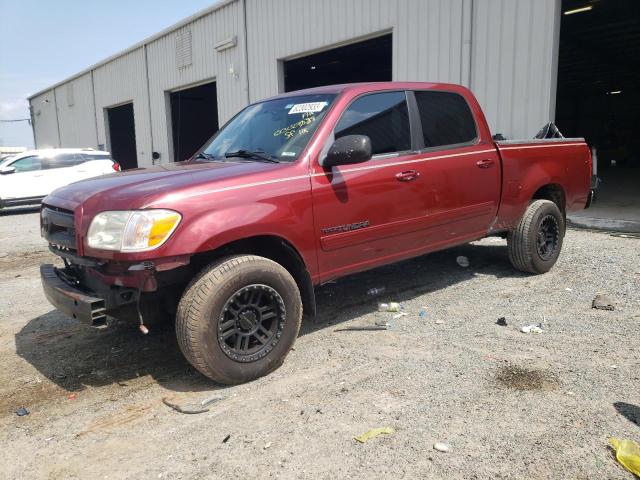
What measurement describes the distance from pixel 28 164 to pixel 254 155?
12.6 meters

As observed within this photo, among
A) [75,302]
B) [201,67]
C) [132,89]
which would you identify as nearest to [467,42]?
[75,302]

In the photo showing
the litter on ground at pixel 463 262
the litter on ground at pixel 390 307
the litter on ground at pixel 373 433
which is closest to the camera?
the litter on ground at pixel 373 433

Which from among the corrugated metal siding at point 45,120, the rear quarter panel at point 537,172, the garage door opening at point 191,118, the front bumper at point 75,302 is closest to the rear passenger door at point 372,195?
the rear quarter panel at point 537,172

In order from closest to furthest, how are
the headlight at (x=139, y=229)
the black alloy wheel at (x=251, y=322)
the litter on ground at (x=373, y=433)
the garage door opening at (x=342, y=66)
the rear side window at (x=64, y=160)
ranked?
the litter on ground at (x=373, y=433)
the headlight at (x=139, y=229)
the black alloy wheel at (x=251, y=322)
the rear side window at (x=64, y=160)
the garage door opening at (x=342, y=66)

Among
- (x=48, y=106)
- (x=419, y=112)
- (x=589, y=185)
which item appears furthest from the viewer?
(x=48, y=106)

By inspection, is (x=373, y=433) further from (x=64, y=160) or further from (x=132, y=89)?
(x=132, y=89)

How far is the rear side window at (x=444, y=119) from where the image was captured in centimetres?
453

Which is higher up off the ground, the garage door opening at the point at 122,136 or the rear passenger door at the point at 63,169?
the garage door opening at the point at 122,136

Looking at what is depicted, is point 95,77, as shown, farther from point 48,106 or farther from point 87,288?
point 87,288

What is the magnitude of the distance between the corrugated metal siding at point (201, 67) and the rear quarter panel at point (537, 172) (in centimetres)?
1071

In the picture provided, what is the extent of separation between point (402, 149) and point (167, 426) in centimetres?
275

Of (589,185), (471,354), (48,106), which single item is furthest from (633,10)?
(48,106)

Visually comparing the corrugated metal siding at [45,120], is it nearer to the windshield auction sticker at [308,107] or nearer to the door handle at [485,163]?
the windshield auction sticker at [308,107]

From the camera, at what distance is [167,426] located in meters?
2.90
